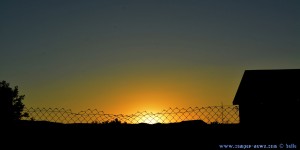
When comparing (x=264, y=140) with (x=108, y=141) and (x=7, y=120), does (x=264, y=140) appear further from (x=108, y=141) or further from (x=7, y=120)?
(x=7, y=120)

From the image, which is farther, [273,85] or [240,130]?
[273,85]

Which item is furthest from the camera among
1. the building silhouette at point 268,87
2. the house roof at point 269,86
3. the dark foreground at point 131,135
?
the house roof at point 269,86

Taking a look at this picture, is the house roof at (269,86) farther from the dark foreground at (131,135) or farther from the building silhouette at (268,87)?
the dark foreground at (131,135)

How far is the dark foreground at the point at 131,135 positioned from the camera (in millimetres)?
4723

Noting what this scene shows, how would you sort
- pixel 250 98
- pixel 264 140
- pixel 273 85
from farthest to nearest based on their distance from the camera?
pixel 250 98 < pixel 273 85 < pixel 264 140

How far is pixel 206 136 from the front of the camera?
15.6ft

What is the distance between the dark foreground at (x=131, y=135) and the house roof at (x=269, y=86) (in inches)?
496

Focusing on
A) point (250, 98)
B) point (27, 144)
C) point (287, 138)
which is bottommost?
point (27, 144)

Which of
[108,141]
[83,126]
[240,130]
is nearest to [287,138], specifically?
[240,130]

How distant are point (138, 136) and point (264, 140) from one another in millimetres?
1786

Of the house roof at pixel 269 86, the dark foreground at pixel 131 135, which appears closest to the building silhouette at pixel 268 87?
the house roof at pixel 269 86

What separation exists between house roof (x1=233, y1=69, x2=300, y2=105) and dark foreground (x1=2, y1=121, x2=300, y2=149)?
41.3 ft

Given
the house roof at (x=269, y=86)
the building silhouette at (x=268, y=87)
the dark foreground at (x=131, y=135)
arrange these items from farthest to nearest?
the house roof at (x=269, y=86), the building silhouette at (x=268, y=87), the dark foreground at (x=131, y=135)

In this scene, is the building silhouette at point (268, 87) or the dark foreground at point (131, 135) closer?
the dark foreground at point (131, 135)
